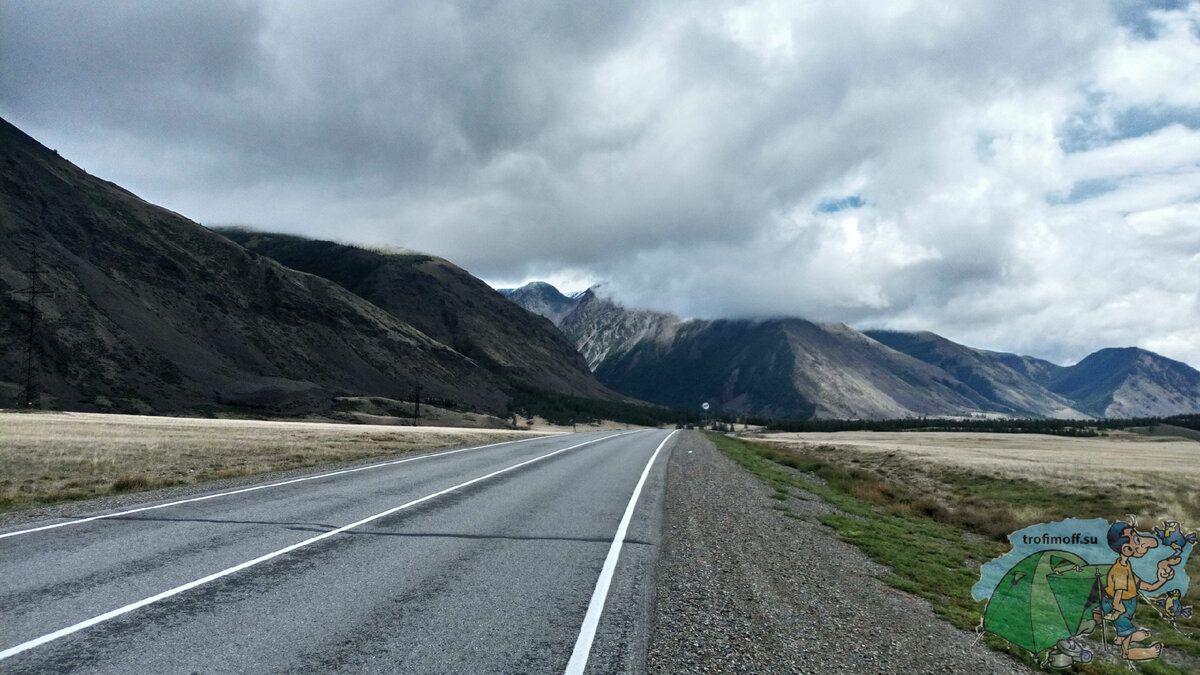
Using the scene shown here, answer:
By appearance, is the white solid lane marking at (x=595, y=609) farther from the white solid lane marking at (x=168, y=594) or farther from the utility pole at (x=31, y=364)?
the utility pole at (x=31, y=364)

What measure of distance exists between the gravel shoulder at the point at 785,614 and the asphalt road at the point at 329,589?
0.50 metres

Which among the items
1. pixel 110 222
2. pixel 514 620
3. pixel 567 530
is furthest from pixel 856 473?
pixel 110 222

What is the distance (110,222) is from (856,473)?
157m

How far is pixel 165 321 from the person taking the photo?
119 metres

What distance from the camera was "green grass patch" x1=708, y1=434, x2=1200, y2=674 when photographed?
9.85 metres

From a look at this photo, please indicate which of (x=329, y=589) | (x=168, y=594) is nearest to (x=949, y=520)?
(x=329, y=589)

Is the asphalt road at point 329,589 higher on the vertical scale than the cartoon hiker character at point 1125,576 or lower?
lower

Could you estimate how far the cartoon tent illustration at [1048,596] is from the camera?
6.71m

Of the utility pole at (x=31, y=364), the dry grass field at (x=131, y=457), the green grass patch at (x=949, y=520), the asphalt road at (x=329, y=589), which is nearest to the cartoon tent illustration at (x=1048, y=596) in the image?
the green grass patch at (x=949, y=520)

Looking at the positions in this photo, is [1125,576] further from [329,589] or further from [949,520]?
[949,520]

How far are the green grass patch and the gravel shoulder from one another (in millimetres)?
636

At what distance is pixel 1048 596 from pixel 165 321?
140766 millimetres

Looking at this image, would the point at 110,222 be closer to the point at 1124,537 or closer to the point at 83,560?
the point at 83,560

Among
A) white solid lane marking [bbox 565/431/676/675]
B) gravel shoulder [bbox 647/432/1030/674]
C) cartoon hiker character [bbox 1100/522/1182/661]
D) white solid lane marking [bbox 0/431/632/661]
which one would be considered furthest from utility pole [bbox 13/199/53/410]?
cartoon hiker character [bbox 1100/522/1182/661]
